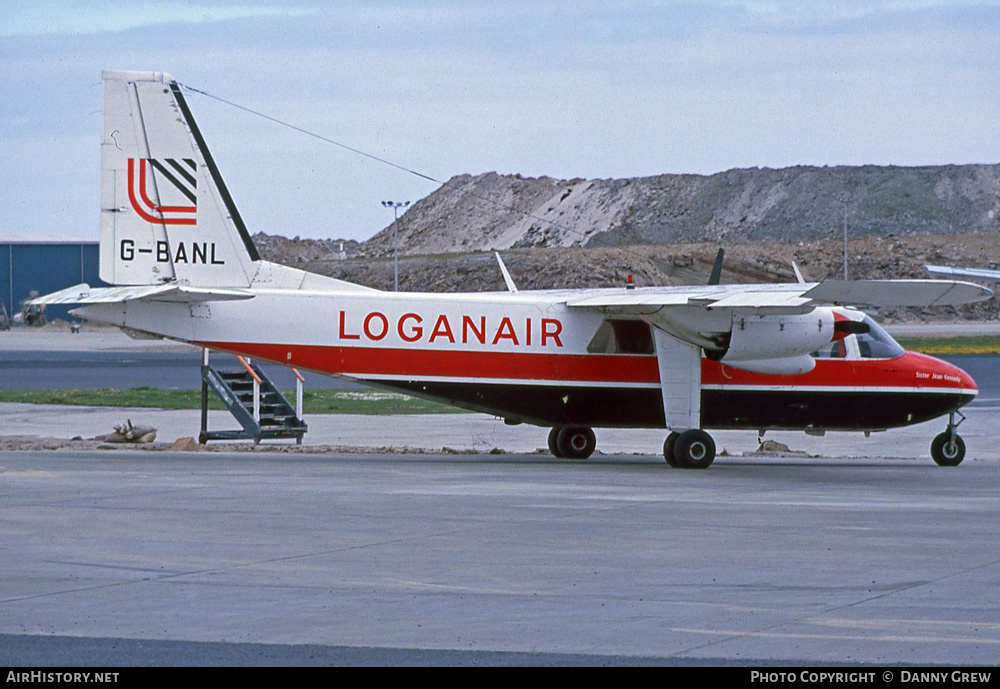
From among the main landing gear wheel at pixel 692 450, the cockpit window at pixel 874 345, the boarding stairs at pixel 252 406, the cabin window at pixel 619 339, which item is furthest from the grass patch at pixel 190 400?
the cockpit window at pixel 874 345

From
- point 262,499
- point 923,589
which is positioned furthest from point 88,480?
point 923,589

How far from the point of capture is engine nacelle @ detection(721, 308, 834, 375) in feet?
67.9

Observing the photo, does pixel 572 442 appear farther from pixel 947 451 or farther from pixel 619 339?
pixel 947 451

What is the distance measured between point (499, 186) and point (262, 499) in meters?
182

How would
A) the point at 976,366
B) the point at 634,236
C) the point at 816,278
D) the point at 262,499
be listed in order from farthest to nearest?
the point at 634,236, the point at 816,278, the point at 976,366, the point at 262,499

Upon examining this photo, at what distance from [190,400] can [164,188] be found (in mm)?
16467

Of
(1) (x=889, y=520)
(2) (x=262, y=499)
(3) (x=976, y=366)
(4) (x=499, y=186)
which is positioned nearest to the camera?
(1) (x=889, y=520)

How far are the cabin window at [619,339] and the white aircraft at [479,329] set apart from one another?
0.02 metres

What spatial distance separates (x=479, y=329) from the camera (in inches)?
830

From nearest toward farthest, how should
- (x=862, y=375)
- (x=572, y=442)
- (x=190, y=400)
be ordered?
(x=862, y=375) < (x=572, y=442) < (x=190, y=400)

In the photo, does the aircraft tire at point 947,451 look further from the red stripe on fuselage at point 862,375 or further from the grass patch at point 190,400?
the grass patch at point 190,400

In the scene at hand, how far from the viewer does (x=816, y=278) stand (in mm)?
120000

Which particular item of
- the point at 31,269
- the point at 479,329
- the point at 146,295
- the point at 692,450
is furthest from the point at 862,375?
the point at 31,269

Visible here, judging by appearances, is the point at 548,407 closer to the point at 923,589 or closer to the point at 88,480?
the point at 88,480
